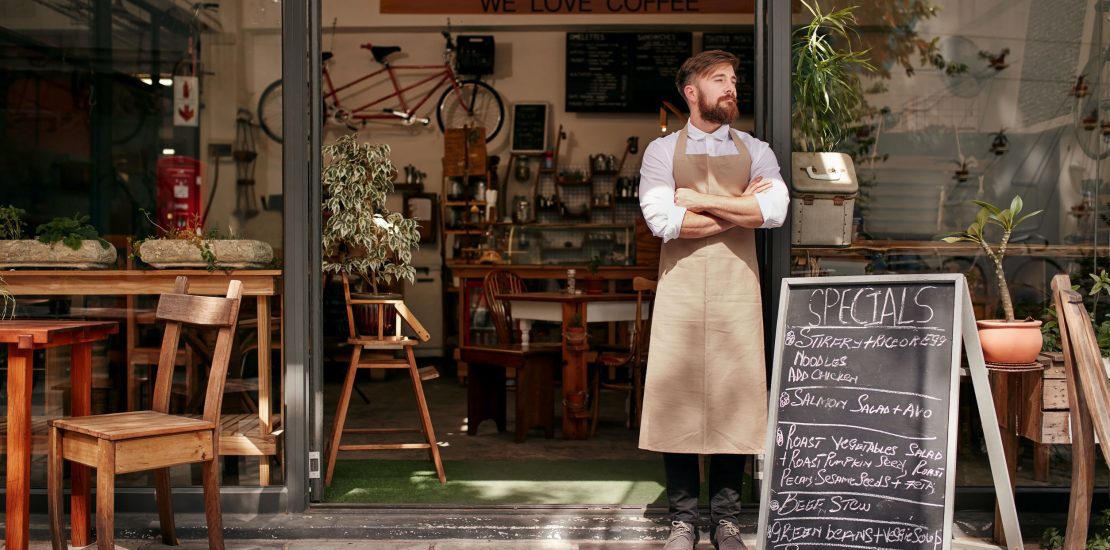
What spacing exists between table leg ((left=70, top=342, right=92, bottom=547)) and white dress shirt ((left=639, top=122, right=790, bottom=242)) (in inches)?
81.5

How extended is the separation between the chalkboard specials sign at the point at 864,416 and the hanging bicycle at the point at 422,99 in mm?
7585

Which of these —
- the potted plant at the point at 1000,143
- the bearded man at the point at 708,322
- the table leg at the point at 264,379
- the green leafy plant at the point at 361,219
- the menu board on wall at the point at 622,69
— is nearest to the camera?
the bearded man at the point at 708,322

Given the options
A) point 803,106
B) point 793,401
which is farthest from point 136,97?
point 793,401

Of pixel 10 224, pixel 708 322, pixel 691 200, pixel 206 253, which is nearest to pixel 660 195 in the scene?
pixel 691 200

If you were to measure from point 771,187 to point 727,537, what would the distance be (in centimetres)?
121

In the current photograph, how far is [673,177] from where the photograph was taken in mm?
3539

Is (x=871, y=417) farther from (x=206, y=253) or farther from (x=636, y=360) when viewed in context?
(x=636, y=360)

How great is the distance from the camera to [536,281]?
8.71m

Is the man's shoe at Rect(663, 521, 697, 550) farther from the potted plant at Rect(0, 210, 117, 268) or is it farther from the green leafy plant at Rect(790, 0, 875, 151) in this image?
the potted plant at Rect(0, 210, 117, 268)

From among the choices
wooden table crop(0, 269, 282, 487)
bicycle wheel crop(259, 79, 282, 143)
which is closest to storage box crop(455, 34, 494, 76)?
bicycle wheel crop(259, 79, 282, 143)

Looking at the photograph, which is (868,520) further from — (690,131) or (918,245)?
(918,245)

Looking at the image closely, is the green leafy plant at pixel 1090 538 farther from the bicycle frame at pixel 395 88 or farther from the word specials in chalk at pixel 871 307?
the bicycle frame at pixel 395 88

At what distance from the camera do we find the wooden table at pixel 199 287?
4.04 m

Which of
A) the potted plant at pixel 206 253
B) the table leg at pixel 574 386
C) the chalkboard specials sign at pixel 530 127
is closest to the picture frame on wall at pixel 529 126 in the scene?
the chalkboard specials sign at pixel 530 127
